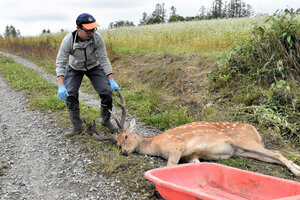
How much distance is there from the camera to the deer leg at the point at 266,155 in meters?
3.49

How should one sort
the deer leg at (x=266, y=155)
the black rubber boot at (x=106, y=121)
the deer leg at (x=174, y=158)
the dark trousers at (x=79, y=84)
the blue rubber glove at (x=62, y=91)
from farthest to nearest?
the black rubber boot at (x=106, y=121) → the dark trousers at (x=79, y=84) → the blue rubber glove at (x=62, y=91) → the deer leg at (x=174, y=158) → the deer leg at (x=266, y=155)

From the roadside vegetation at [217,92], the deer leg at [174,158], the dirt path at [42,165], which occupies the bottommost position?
the dirt path at [42,165]

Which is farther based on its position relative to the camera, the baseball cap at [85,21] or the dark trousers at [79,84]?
the dark trousers at [79,84]

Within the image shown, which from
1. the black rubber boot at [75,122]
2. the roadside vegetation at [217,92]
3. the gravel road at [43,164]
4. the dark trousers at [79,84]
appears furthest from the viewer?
the black rubber boot at [75,122]

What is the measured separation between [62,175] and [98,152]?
2.28ft

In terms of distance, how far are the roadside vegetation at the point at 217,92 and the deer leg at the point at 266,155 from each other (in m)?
0.09

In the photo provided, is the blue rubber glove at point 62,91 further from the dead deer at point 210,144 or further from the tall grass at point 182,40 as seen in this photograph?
the tall grass at point 182,40

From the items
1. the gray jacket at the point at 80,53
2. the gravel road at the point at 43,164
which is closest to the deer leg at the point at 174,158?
the gravel road at the point at 43,164

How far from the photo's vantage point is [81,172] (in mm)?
3668

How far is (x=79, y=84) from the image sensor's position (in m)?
4.88

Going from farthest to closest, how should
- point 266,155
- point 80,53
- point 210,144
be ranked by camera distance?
point 80,53
point 210,144
point 266,155

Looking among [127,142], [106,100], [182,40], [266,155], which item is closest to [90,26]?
[106,100]

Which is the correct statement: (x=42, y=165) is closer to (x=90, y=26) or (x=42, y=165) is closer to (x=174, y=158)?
(x=174, y=158)

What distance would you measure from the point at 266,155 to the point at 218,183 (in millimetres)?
933
